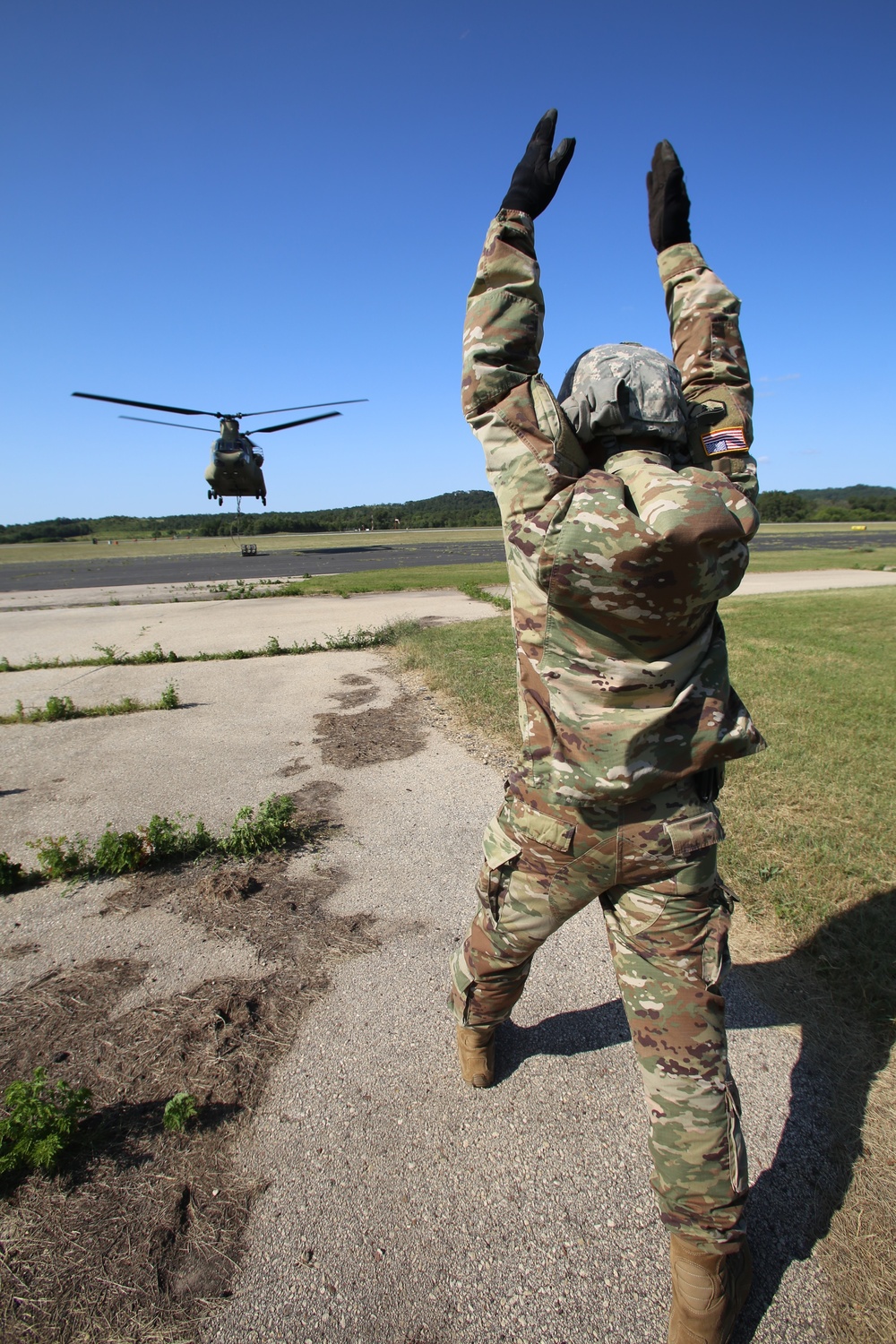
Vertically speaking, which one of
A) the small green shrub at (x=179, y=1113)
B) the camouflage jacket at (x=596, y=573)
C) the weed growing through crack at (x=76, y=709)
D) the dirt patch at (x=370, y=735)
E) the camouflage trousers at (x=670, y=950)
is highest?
the camouflage jacket at (x=596, y=573)

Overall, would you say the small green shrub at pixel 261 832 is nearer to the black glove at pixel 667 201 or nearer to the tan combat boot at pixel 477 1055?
the tan combat boot at pixel 477 1055

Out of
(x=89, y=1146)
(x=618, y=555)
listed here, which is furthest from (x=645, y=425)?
(x=89, y=1146)

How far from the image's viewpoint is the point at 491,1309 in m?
1.77

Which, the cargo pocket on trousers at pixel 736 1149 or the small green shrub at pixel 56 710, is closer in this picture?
the cargo pocket on trousers at pixel 736 1149

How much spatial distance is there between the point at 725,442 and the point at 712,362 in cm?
30

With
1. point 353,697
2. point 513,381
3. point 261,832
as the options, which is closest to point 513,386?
point 513,381

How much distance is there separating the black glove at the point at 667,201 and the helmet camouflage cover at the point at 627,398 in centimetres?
76

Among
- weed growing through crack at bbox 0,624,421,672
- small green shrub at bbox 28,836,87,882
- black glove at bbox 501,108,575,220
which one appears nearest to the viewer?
black glove at bbox 501,108,575,220

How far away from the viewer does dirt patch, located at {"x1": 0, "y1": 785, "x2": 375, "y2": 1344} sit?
1.78 m

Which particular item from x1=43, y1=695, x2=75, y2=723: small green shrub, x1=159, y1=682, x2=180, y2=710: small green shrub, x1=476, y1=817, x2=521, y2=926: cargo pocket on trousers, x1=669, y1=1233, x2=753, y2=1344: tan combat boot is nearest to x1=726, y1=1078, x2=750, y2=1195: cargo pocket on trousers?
x1=669, y1=1233, x2=753, y2=1344: tan combat boot

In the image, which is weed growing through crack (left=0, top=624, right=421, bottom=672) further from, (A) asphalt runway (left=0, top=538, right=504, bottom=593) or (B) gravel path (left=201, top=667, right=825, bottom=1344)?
(A) asphalt runway (left=0, top=538, right=504, bottom=593)

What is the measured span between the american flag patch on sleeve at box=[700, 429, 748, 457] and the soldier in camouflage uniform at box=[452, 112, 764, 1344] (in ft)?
0.37

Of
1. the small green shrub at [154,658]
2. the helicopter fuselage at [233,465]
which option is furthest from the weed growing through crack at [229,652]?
the helicopter fuselage at [233,465]

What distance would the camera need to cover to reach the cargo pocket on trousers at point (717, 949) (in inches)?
66.9
